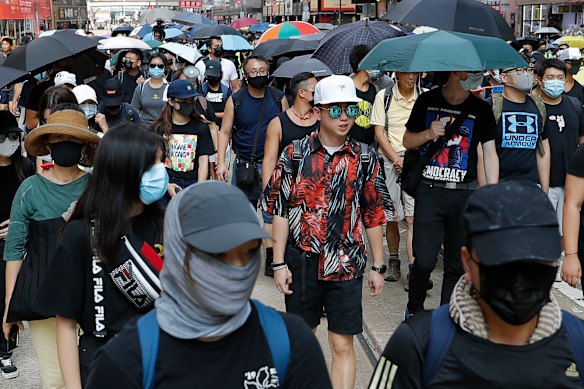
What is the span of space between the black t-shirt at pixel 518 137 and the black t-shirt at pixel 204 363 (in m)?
4.83

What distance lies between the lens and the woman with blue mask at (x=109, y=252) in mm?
3301

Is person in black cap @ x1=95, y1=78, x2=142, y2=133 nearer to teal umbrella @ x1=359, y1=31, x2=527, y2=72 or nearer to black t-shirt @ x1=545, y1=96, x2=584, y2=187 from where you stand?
teal umbrella @ x1=359, y1=31, x2=527, y2=72

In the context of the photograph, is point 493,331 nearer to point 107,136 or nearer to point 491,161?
point 107,136

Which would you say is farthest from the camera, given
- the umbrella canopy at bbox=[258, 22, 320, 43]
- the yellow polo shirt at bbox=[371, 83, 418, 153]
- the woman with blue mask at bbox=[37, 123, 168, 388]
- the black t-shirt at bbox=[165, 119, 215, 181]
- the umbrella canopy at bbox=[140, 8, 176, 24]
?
the umbrella canopy at bbox=[140, 8, 176, 24]


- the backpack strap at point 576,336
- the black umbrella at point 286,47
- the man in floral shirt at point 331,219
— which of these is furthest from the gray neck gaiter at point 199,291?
the black umbrella at point 286,47

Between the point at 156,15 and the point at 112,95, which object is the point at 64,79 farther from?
the point at 156,15

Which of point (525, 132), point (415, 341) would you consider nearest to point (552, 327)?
point (415, 341)

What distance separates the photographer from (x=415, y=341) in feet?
7.89

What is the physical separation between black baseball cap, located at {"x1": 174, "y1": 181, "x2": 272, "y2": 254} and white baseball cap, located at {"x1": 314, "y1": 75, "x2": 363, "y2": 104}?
8.50 ft

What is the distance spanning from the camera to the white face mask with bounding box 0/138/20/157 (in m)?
5.29

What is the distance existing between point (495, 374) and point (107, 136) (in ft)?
5.68

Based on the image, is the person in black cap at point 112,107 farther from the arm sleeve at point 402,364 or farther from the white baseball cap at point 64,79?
the arm sleeve at point 402,364

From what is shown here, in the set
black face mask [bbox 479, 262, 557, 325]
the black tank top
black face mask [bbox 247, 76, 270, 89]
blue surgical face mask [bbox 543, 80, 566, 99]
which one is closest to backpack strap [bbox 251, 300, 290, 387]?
black face mask [bbox 479, 262, 557, 325]

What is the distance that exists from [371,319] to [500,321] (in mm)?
4486
